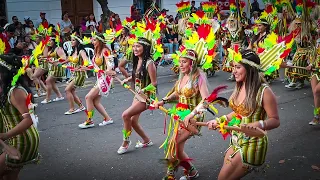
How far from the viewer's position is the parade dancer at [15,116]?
4152 mm

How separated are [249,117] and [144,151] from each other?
2.92 metres

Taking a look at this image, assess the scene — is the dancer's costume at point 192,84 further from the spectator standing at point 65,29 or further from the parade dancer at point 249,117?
the spectator standing at point 65,29

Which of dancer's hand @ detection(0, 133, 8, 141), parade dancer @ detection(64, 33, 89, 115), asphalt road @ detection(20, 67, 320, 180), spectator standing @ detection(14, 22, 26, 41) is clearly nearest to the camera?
dancer's hand @ detection(0, 133, 8, 141)

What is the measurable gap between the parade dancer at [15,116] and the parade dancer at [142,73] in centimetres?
209

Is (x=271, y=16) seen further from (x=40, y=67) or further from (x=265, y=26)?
(x=40, y=67)

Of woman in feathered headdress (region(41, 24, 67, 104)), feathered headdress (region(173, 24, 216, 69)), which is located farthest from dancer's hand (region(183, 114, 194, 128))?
woman in feathered headdress (region(41, 24, 67, 104))

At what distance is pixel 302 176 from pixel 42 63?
23.7 feet

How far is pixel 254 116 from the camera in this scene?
408cm

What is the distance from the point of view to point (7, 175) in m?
4.38

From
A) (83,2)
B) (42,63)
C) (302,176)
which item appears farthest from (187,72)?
(83,2)

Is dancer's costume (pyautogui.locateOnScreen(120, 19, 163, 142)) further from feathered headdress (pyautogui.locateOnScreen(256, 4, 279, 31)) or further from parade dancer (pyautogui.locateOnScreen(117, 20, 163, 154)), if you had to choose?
feathered headdress (pyautogui.locateOnScreen(256, 4, 279, 31))

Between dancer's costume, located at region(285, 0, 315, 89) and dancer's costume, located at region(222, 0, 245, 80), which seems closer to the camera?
dancer's costume, located at region(285, 0, 315, 89)

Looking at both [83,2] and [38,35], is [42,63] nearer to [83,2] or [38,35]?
[38,35]

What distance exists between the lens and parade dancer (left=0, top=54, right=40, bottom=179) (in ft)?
13.6
